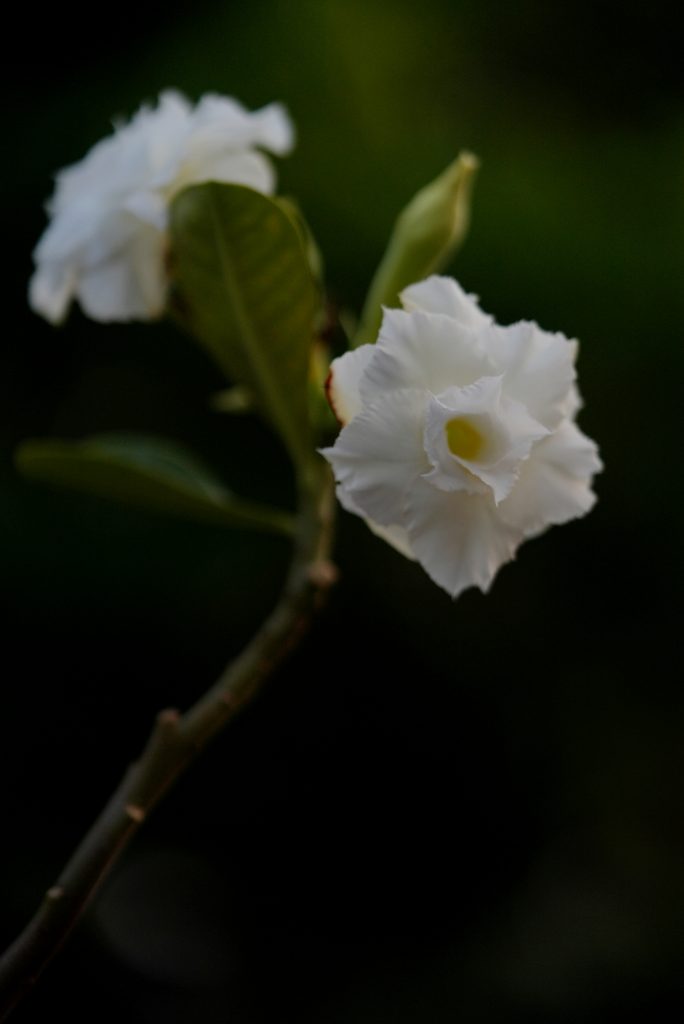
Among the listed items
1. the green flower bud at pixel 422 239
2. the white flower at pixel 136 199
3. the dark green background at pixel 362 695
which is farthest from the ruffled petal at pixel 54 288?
the dark green background at pixel 362 695

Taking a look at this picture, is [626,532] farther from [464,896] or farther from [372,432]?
[372,432]

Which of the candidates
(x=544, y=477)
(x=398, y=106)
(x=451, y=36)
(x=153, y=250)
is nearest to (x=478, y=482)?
(x=544, y=477)

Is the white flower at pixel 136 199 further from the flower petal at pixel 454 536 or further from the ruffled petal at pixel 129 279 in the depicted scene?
the flower petal at pixel 454 536

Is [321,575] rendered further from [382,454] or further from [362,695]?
[362,695]

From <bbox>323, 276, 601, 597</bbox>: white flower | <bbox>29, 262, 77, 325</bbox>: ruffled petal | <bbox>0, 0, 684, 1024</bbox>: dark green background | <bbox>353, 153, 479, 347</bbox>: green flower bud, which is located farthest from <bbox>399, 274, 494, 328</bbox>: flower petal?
<bbox>0, 0, 684, 1024</bbox>: dark green background

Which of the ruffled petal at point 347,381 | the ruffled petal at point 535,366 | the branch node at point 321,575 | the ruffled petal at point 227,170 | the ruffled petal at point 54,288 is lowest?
the branch node at point 321,575

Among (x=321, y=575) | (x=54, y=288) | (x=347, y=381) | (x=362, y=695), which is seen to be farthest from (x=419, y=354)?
(x=362, y=695)

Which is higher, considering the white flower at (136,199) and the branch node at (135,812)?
the white flower at (136,199)

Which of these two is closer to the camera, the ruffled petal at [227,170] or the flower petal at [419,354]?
the flower petal at [419,354]
